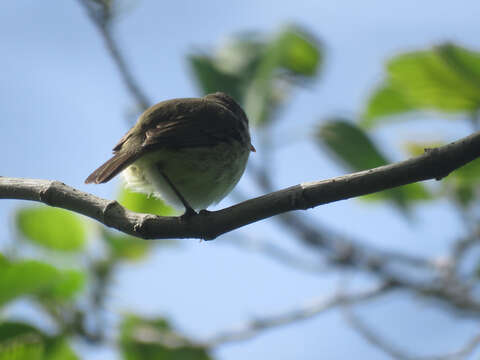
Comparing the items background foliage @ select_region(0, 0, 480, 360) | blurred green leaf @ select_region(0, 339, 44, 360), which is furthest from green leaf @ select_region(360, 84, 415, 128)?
blurred green leaf @ select_region(0, 339, 44, 360)

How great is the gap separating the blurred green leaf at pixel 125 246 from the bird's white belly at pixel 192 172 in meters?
0.95

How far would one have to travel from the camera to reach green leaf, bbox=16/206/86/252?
4.02 m

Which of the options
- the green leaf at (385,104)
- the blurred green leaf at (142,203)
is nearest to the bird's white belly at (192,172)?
the blurred green leaf at (142,203)

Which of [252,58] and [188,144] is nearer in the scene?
[188,144]

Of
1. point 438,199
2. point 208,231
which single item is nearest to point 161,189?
point 208,231

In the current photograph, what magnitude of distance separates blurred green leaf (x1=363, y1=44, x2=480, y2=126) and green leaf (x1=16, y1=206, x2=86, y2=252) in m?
2.11

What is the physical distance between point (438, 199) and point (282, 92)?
4.14 feet

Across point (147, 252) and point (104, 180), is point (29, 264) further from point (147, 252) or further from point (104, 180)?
point (147, 252)

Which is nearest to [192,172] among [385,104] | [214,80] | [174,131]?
[174,131]

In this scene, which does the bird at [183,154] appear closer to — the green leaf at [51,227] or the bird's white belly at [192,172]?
the bird's white belly at [192,172]

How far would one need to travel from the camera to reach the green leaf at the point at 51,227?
4.02 metres

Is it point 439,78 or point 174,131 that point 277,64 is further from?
point 439,78

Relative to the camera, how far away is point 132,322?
14.1ft

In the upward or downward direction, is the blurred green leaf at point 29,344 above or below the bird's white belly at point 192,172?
below
